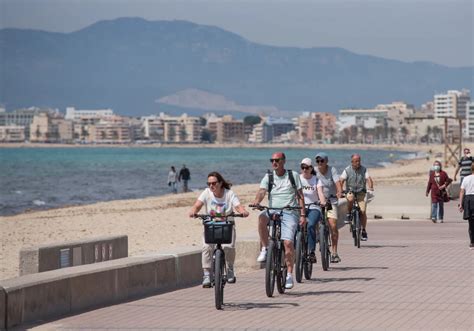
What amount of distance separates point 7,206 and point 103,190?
16525 millimetres

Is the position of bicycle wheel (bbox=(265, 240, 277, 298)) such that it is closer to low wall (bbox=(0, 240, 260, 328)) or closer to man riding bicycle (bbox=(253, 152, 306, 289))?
man riding bicycle (bbox=(253, 152, 306, 289))

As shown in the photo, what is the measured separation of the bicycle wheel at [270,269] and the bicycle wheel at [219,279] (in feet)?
2.84

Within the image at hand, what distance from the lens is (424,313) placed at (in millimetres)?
11172

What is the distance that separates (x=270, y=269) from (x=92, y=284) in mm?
1878

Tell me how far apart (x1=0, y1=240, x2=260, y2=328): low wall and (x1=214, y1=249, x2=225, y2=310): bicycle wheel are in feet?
3.89

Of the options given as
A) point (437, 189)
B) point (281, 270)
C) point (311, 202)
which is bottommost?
point (281, 270)

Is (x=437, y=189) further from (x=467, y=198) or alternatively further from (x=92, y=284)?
(x=92, y=284)

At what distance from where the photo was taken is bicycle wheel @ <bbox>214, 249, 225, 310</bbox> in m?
11.3

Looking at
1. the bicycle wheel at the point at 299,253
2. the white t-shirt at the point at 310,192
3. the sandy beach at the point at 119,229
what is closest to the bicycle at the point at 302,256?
the bicycle wheel at the point at 299,253

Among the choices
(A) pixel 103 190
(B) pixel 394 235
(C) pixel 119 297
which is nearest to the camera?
(C) pixel 119 297

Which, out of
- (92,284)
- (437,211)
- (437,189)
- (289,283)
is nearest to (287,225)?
(289,283)

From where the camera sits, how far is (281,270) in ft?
42.1

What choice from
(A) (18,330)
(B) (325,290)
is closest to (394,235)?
(B) (325,290)

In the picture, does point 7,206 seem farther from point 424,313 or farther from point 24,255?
point 424,313
